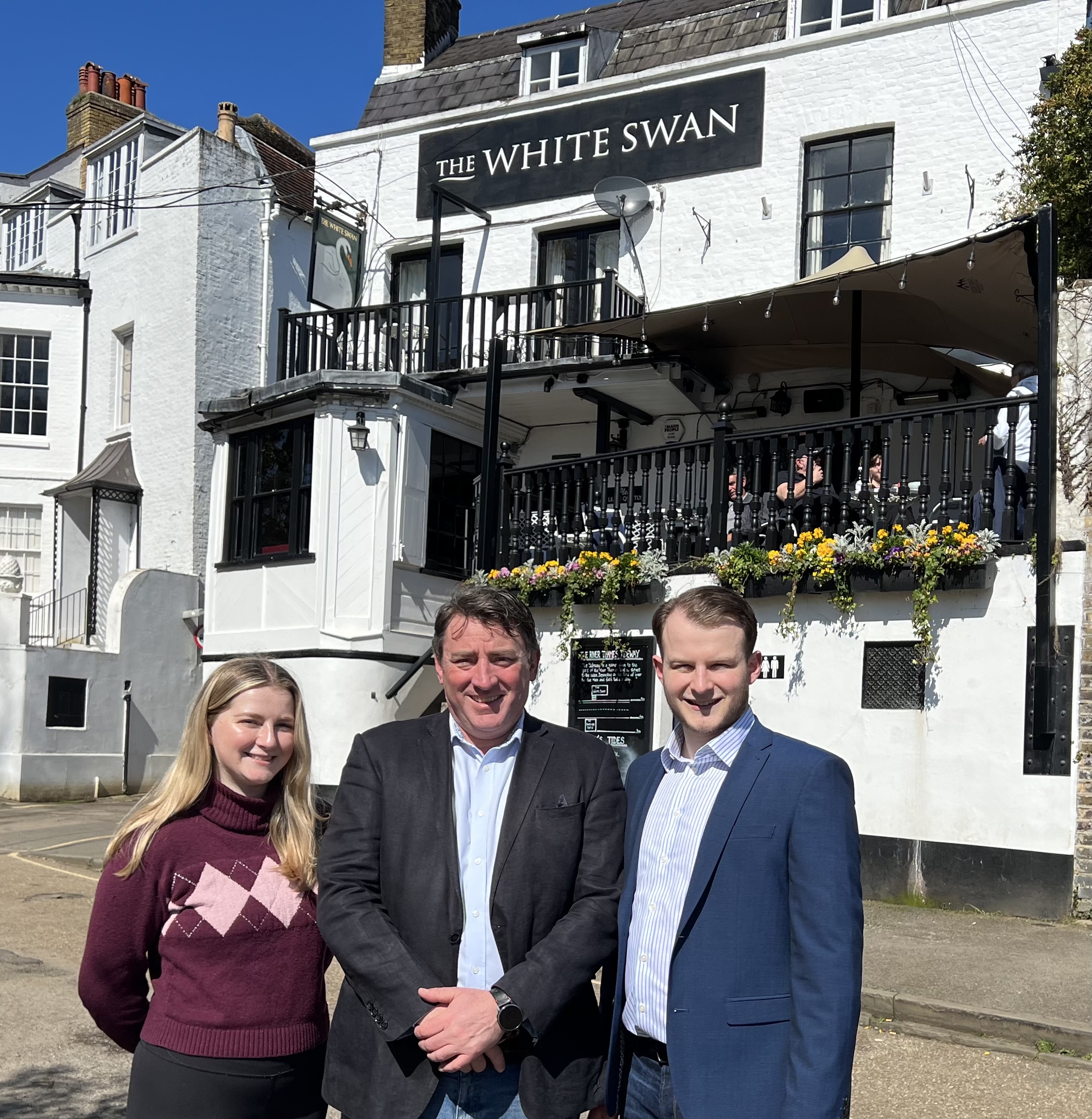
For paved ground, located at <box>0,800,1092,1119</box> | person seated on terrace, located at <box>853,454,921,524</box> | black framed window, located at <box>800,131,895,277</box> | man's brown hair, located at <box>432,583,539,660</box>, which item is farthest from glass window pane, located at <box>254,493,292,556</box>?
man's brown hair, located at <box>432,583,539,660</box>

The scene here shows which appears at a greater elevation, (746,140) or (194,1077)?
(746,140)

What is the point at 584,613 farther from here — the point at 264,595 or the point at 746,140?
the point at 746,140

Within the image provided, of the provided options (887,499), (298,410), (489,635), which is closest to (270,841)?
(489,635)

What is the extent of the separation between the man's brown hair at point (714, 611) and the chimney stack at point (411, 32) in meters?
18.8

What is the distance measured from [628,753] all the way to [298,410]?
7136 mm

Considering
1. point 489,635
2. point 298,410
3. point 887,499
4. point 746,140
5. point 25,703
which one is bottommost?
point 25,703

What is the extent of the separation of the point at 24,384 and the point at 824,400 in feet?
50.3

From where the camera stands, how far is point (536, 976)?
108 inches

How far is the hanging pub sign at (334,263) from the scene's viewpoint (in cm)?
1756

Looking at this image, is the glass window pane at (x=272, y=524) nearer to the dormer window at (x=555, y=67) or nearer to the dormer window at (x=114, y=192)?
the dormer window at (x=555, y=67)

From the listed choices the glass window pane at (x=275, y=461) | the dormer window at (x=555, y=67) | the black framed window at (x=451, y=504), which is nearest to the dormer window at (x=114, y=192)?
the glass window pane at (x=275, y=461)

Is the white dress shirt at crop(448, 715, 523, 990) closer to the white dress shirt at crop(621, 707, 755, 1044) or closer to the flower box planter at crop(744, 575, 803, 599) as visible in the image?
the white dress shirt at crop(621, 707, 755, 1044)

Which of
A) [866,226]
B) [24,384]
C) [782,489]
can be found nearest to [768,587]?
[782,489]

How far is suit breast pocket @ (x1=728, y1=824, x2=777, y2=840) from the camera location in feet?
8.79
